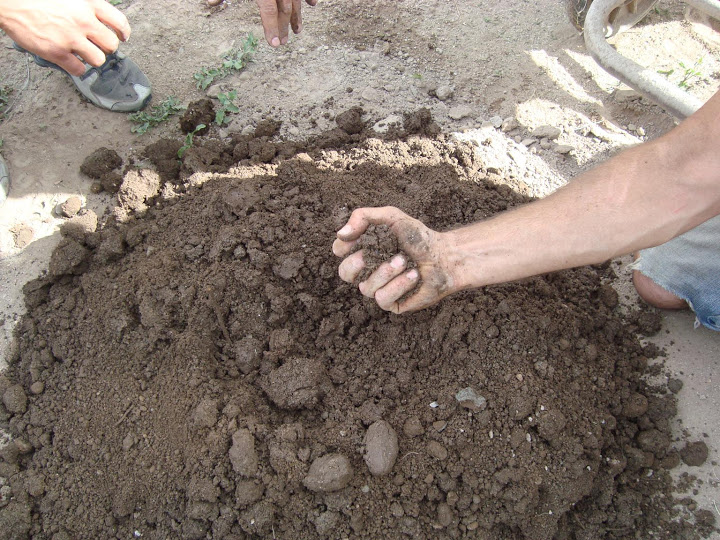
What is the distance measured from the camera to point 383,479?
6.66ft

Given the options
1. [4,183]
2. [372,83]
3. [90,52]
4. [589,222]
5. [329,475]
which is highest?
[589,222]

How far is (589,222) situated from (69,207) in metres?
2.79

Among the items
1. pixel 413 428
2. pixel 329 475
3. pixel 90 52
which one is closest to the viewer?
pixel 329 475

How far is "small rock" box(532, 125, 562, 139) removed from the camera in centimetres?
321

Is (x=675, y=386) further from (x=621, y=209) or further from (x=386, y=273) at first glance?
(x=386, y=273)

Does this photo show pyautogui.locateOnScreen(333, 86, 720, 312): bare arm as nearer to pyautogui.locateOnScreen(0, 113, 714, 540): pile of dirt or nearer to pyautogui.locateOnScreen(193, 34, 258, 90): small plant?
pyautogui.locateOnScreen(0, 113, 714, 540): pile of dirt

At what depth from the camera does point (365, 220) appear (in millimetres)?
2045


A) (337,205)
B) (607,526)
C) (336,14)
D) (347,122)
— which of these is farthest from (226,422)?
(336,14)

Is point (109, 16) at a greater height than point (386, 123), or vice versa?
point (109, 16)

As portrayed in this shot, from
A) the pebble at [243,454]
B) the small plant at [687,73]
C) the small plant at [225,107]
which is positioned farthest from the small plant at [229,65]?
the small plant at [687,73]

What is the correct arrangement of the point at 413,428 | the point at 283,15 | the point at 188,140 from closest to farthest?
the point at 413,428, the point at 283,15, the point at 188,140

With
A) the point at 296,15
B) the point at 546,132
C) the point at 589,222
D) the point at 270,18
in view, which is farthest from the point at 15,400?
the point at 546,132

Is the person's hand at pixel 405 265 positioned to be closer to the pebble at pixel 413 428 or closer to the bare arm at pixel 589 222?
the bare arm at pixel 589 222

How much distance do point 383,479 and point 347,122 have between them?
2.12 meters
